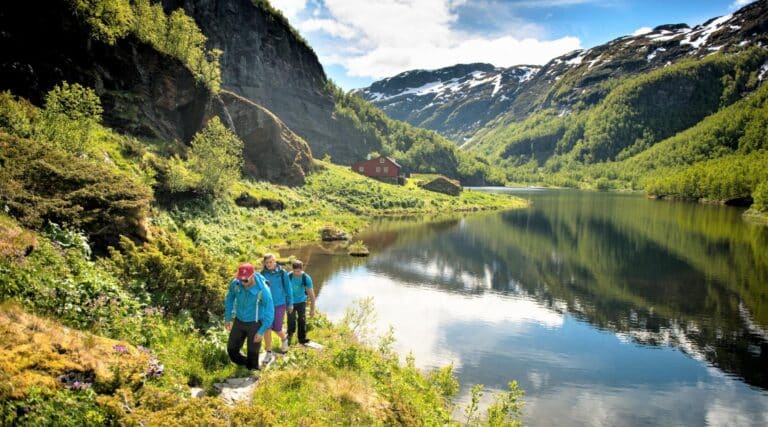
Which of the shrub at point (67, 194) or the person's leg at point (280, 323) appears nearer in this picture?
the shrub at point (67, 194)

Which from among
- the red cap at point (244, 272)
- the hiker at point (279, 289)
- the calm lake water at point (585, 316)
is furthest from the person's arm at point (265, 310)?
the calm lake water at point (585, 316)

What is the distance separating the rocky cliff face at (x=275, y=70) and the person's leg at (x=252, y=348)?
111637mm

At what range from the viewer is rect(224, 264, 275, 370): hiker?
12.0m

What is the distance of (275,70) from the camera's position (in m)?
131

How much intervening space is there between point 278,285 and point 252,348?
8.98 feet

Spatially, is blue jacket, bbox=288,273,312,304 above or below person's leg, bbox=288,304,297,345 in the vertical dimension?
above

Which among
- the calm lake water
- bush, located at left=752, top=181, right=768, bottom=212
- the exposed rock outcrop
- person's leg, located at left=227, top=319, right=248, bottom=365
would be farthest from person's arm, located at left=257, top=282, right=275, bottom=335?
bush, located at left=752, top=181, right=768, bottom=212

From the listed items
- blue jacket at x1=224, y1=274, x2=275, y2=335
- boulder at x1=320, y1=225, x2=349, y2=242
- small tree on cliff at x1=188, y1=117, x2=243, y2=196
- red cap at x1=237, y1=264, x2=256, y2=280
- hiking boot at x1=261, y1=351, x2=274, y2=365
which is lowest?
hiking boot at x1=261, y1=351, x2=274, y2=365

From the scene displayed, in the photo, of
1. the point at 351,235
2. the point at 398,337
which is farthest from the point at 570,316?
the point at 351,235

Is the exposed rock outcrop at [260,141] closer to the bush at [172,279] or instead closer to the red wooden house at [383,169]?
the red wooden house at [383,169]

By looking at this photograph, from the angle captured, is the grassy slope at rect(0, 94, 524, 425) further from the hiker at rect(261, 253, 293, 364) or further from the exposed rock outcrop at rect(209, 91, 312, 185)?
the exposed rock outcrop at rect(209, 91, 312, 185)

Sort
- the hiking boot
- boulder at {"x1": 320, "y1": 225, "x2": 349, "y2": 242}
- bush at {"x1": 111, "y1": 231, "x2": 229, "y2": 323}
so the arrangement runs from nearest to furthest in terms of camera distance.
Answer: the hiking boot, bush at {"x1": 111, "y1": 231, "x2": 229, "y2": 323}, boulder at {"x1": 320, "y1": 225, "x2": 349, "y2": 242}

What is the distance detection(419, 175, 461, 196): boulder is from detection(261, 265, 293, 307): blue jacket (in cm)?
11033

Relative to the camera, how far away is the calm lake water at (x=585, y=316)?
18.6 m
